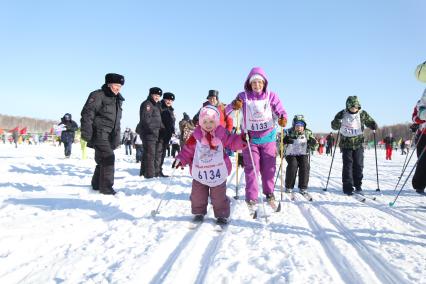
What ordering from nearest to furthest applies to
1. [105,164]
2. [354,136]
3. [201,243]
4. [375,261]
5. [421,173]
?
1. [375,261]
2. [201,243]
3. [105,164]
4. [421,173]
5. [354,136]

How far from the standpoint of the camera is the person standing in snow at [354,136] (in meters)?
6.57

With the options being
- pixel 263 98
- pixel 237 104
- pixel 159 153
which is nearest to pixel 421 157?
pixel 263 98

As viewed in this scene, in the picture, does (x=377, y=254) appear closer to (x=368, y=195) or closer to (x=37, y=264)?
(x=37, y=264)

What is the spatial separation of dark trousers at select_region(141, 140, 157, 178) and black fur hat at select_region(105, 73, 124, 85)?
2300 mm

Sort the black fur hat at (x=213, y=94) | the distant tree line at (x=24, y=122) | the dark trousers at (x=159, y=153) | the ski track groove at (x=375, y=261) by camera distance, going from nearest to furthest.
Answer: the ski track groove at (x=375, y=261), the black fur hat at (x=213, y=94), the dark trousers at (x=159, y=153), the distant tree line at (x=24, y=122)

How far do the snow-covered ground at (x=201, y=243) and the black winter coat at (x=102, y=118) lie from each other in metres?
1.08

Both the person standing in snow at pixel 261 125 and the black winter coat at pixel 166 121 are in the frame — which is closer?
the person standing in snow at pixel 261 125

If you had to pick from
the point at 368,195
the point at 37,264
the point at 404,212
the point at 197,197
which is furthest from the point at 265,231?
the point at 368,195

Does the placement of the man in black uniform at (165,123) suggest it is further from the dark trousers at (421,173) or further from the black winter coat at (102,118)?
the dark trousers at (421,173)

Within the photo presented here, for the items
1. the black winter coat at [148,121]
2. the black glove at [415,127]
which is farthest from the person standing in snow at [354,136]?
the black winter coat at [148,121]

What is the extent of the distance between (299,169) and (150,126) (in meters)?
3.61

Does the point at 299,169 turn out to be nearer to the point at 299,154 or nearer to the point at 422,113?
the point at 299,154

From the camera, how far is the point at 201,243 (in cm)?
305

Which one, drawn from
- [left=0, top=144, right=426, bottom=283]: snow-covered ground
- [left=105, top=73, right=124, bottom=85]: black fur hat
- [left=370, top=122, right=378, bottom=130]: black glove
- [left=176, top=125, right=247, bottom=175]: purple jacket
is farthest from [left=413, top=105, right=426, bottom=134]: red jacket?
[left=105, top=73, right=124, bottom=85]: black fur hat
